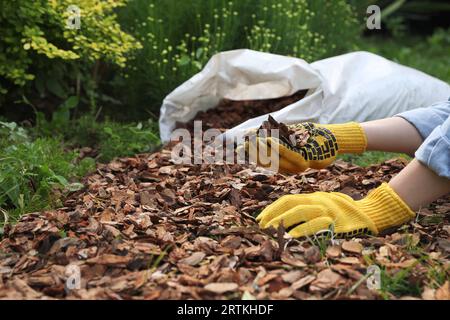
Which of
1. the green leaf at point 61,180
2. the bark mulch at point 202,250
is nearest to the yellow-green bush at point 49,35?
the green leaf at point 61,180

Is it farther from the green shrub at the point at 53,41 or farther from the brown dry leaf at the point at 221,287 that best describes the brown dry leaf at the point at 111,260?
the green shrub at the point at 53,41

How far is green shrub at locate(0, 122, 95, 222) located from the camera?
234cm

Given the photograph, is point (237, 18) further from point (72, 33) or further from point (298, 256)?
point (298, 256)

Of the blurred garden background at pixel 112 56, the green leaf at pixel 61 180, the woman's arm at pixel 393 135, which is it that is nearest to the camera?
the woman's arm at pixel 393 135

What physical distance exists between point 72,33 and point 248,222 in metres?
1.47

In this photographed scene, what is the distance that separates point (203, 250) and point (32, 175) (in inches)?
34.2

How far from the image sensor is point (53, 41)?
3342mm

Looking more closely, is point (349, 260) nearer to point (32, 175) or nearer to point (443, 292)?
point (443, 292)

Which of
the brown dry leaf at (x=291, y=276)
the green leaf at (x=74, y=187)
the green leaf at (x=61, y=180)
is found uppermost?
the brown dry leaf at (x=291, y=276)

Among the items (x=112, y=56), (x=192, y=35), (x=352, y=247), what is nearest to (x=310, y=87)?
(x=192, y=35)

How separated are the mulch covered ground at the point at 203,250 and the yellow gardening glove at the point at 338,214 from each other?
0.13ft

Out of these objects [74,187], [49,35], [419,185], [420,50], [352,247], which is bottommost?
[420,50]

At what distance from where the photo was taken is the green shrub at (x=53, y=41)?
302cm
